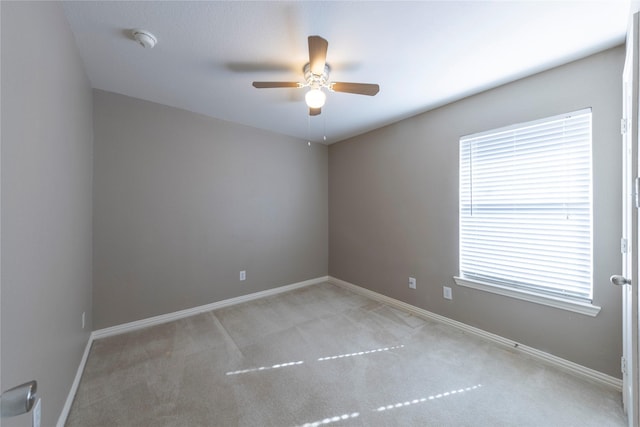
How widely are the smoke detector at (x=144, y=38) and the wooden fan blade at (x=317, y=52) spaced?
3.61 ft

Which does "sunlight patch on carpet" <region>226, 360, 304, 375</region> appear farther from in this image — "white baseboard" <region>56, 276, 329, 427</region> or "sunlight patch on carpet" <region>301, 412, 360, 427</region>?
"white baseboard" <region>56, 276, 329, 427</region>

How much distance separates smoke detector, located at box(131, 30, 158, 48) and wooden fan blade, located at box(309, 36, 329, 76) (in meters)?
1.10

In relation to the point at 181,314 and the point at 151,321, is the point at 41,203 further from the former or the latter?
the point at 181,314

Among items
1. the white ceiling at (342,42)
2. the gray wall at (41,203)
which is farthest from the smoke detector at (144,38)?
the gray wall at (41,203)

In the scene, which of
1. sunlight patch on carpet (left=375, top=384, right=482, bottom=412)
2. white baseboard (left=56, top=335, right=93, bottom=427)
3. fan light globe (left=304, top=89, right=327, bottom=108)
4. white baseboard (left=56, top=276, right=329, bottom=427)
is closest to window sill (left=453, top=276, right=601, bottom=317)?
sunlight patch on carpet (left=375, top=384, right=482, bottom=412)

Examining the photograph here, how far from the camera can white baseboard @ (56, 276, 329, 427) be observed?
1.59 m

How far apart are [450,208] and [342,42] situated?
195 cm

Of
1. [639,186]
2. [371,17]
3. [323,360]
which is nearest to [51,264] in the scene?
[323,360]

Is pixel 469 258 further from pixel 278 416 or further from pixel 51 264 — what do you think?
pixel 51 264

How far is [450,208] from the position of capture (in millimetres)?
2641

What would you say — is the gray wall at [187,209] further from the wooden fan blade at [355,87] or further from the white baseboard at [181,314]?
the wooden fan blade at [355,87]

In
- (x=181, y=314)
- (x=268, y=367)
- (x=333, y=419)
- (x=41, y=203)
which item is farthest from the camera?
(x=181, y=314)

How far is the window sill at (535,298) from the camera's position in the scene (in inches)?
71.6

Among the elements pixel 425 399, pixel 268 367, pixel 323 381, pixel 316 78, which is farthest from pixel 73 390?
pixel 316 78
